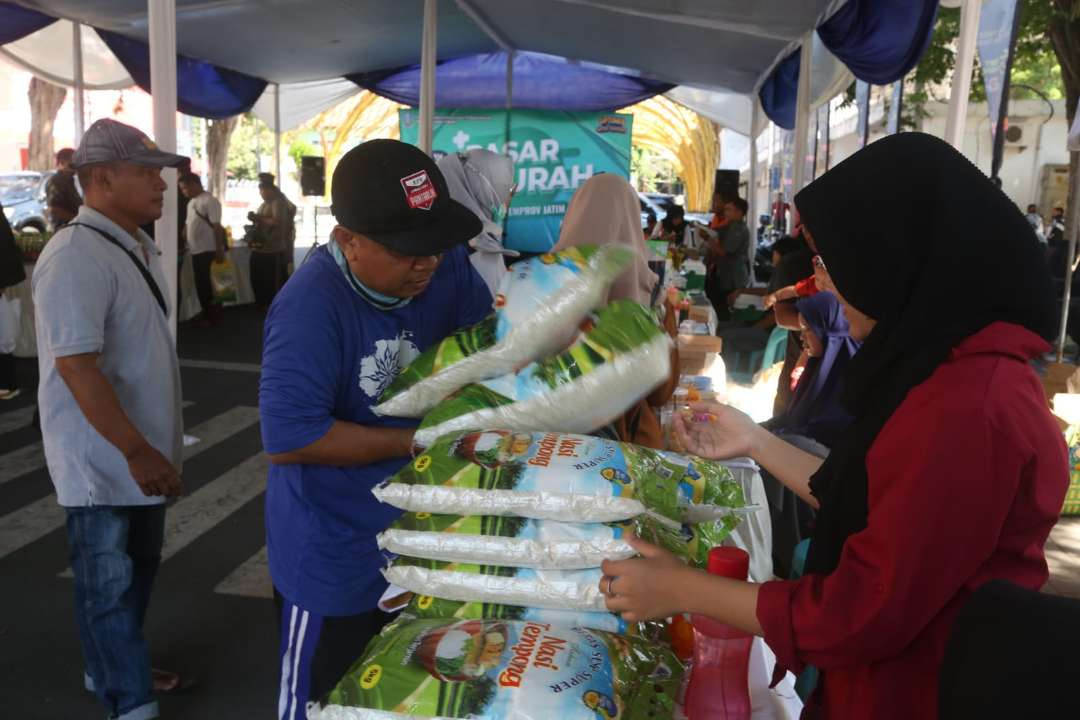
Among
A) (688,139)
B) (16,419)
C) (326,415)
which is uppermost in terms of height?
(688,139)

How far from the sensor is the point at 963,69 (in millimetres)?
4473

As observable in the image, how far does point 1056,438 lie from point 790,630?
426 millimetres

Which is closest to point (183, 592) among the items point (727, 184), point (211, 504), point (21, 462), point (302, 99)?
point (211, 504)

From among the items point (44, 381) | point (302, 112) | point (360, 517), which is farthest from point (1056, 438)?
point (302, 112)

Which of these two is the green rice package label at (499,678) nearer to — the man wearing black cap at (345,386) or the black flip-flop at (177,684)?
the man wearing black cap at (345,386)

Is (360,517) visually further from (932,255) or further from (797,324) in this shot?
(797,324)


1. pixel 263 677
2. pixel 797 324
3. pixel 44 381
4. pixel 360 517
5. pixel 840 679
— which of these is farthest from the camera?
pixel 797 324

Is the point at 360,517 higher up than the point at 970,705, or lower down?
lower down

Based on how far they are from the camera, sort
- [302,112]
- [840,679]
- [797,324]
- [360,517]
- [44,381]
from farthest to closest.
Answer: [302,112] → [797,324] → [44,381] → [360,517] → [840,679]

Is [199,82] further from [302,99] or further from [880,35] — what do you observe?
[880,35]

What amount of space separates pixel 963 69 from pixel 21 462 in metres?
6.24

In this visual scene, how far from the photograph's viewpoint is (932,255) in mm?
1105

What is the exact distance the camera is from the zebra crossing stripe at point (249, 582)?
4016 millimetres

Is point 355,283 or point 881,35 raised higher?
point 881,35
